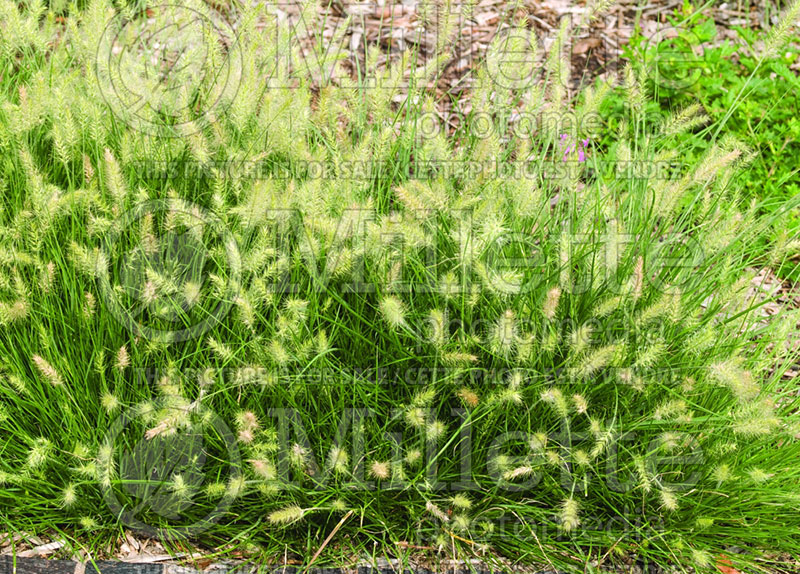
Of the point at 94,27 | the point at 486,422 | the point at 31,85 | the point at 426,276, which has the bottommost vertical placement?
the point at 486,422

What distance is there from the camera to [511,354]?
2.19 meters

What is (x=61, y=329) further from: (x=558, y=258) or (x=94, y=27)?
(x=558, y=258)

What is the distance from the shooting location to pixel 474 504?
2.17 m

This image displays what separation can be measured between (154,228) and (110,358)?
1.54 ft

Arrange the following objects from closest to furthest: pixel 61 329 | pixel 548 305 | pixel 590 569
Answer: pixel 548 305, pixel 590 569, pixel 61 329

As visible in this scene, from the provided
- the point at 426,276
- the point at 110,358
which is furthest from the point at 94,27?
the point at 426,276

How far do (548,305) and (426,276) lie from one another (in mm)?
435

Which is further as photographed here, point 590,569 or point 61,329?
point 61,329

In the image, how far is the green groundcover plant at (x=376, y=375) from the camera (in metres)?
2.05

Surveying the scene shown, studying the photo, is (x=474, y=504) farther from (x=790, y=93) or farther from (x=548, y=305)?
(x=790, y=93)

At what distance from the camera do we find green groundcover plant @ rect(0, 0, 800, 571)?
205 centimetres

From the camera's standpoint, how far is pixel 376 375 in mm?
2201

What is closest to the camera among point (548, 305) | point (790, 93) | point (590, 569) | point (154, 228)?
point (548, 305)

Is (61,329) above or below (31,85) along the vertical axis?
below
